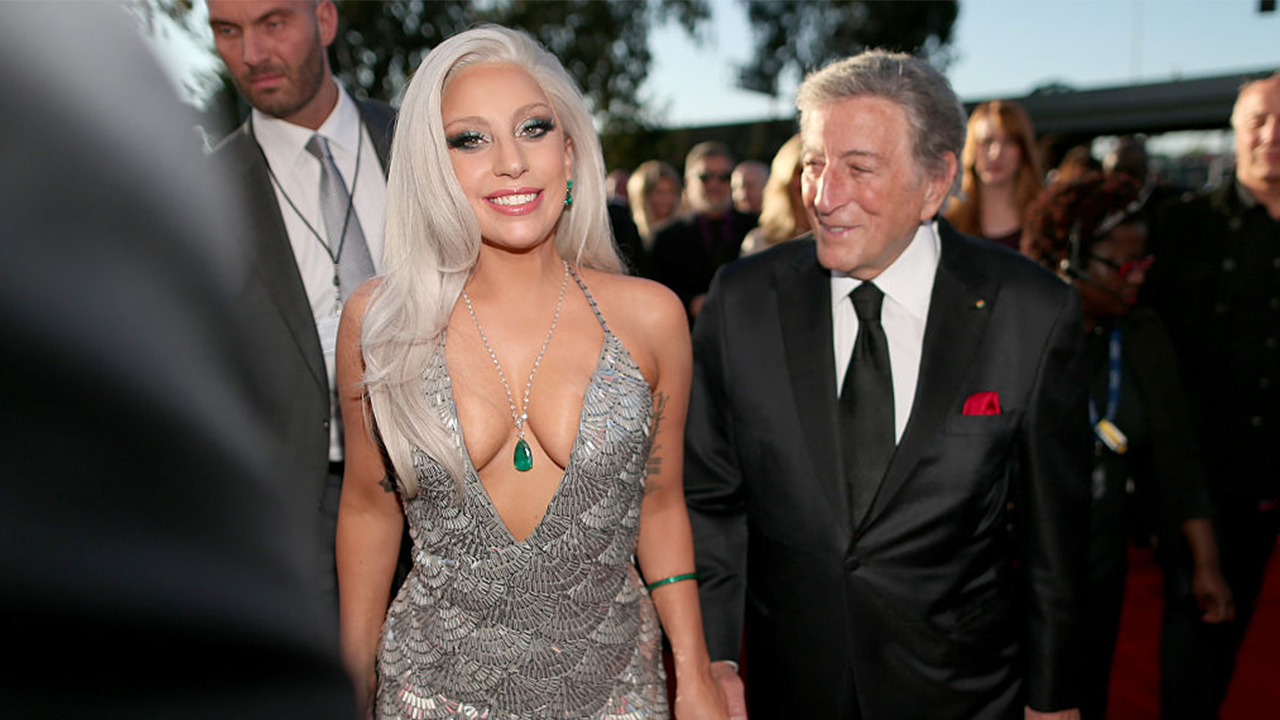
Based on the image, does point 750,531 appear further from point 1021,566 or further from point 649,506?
point 1021,566

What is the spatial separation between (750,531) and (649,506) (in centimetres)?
32

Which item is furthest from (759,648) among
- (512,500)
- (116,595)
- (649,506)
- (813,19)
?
(813,19)

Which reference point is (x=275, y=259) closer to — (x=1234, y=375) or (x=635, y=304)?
(x=635, y=304)

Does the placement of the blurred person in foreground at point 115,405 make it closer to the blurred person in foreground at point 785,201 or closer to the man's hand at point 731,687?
the man's hand at point 731,687

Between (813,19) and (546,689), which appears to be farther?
(813,19)

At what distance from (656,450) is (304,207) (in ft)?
4.68

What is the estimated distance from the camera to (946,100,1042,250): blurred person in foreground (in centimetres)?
430

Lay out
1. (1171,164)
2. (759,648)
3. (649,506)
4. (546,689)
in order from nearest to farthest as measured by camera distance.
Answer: (546,689) < (649,506) < (759,648) < (1171,164)

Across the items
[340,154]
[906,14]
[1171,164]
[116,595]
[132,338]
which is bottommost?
[1171,164]

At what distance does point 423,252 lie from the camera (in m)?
1.73

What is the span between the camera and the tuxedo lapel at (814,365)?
6.32ft

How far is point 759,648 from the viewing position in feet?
6.89

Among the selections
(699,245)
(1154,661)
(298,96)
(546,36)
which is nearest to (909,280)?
(298,96)

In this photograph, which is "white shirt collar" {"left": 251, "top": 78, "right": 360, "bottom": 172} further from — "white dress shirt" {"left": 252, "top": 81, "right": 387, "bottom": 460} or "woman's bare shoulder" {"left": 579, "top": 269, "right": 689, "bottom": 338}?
"woman's bare shoulder" {"left": 579, "top": 269, "right": 689, "bottom": 338}
